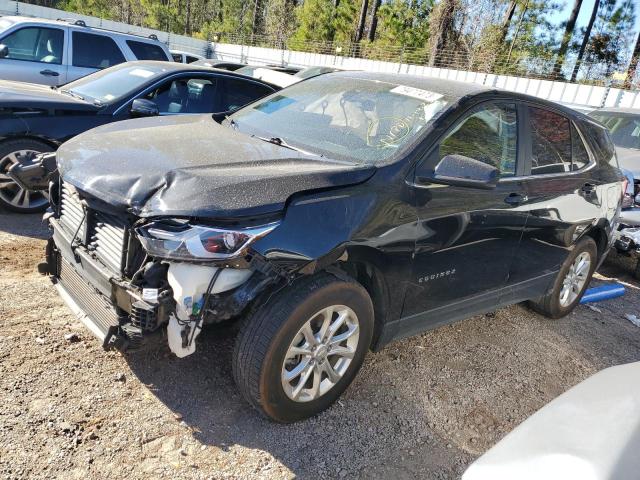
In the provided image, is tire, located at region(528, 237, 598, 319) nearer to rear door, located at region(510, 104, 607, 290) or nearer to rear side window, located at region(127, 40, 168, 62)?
rear door, located at region(510, 104, 607, 290)

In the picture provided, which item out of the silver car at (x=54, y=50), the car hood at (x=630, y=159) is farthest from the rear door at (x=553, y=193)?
the silver car at (x=54, y=50)

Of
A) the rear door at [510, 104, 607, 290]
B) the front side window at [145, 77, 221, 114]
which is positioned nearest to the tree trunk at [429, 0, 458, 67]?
the front side window at [145, 77, 221, 114]

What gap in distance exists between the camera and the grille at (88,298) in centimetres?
258

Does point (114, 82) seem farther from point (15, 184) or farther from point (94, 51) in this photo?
point (94, 51)

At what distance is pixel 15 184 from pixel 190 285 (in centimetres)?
358

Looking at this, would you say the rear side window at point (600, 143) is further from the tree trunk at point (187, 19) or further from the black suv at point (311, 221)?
the tree trunk at point (187, 19)

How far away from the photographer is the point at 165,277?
7.97 ft

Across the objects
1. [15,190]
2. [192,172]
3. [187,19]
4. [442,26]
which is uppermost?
[442,26]

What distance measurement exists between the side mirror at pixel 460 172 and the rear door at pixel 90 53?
7.14 m

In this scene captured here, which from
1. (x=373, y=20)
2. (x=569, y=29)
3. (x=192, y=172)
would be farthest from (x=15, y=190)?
(x=569, y=29)

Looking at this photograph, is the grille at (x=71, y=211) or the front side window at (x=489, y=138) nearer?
the grille at (x=71, y=211)

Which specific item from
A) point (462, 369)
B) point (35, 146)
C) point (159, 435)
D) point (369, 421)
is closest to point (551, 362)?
point (462, 369)

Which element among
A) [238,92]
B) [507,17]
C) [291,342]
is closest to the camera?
[291,342]

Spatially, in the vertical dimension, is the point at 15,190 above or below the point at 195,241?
below
